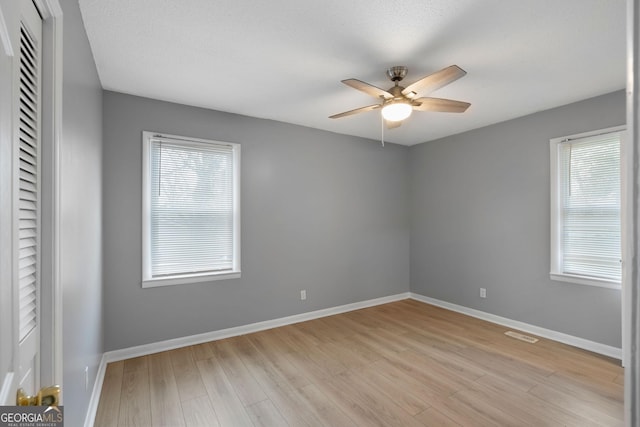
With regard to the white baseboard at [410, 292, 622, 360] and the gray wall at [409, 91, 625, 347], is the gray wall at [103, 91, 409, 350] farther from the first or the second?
the white baseboard at [410, 292, 622, 360]

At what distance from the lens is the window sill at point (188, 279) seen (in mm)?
2930

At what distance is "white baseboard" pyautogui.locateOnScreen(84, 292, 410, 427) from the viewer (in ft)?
6.99

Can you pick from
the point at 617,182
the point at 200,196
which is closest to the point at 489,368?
the point at 617,182

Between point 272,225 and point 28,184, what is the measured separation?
2682 mm

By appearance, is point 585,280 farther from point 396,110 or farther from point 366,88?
point 366,88

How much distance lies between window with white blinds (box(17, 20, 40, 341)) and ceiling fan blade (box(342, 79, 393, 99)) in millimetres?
1607

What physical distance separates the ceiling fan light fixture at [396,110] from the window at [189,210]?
5.93ft

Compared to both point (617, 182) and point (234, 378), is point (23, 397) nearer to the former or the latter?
point (234, 378)

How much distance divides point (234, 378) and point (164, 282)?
3.98 ft

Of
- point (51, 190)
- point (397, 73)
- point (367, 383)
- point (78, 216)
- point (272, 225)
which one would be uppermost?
point (397, 73)

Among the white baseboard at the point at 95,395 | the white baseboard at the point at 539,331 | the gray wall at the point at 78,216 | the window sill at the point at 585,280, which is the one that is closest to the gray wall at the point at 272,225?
the white baseboard at the point at 95,395

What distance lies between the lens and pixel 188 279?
3.10 meters

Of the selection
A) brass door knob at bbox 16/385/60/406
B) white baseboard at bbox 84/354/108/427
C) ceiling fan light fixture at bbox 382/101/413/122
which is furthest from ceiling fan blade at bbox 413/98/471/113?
white baseboard at bbox 84/354/108/427

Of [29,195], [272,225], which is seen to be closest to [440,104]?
[272,225]
